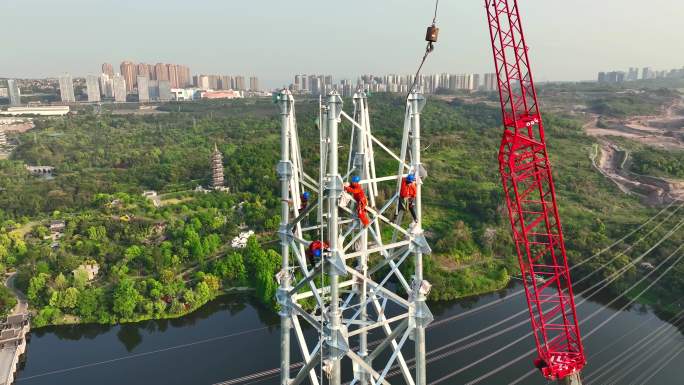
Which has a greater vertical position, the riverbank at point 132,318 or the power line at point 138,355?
the riverbank at point 132,318

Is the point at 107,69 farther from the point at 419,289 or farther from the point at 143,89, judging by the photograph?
the point at 419,289

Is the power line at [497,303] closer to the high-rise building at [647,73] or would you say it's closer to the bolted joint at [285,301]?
the bolted joint at [285,301]

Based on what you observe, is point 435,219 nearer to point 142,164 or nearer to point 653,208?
point 653,208

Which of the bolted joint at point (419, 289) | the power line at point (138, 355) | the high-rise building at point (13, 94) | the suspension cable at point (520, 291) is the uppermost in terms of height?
the high-rise building at point (13, 94)

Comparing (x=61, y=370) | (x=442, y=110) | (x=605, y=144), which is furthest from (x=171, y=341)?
(x=442, y=110)

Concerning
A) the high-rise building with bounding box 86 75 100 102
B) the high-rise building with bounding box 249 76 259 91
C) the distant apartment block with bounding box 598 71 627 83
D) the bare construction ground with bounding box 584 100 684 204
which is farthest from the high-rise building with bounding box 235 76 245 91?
the distant apartment block with bounding box 598 71 627 83

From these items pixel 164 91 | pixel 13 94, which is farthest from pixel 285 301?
pixel 13 94

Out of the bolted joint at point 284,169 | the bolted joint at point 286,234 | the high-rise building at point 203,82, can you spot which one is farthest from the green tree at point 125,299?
the high-rise building at point 203,82
